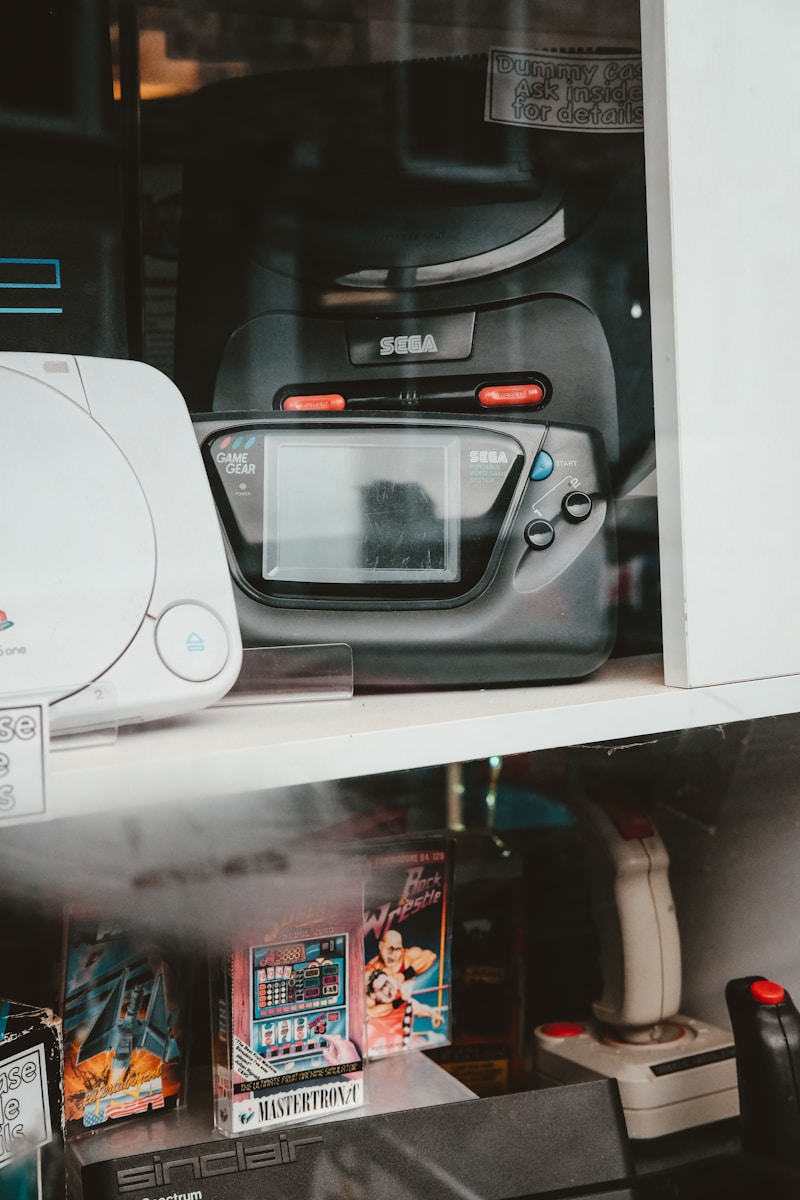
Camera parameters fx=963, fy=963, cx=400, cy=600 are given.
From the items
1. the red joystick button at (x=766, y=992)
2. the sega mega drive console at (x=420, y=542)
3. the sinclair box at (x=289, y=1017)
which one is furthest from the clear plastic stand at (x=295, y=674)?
the red joystick button at (x=766, y=992)

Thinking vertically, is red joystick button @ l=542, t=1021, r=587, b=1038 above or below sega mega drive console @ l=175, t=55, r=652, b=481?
below

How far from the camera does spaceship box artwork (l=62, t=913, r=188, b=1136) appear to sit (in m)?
0.63

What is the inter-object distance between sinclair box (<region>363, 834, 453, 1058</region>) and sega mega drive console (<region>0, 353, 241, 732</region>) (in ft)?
0.88

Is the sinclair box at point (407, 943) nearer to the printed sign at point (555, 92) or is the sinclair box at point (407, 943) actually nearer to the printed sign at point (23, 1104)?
the printed sign at point (23, 1104)

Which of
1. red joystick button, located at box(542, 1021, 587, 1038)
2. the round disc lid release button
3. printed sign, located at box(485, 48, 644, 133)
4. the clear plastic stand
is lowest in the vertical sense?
red joystick button, located at box(542, 1021, 587, 1038)

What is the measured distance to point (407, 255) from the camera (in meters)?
0.76

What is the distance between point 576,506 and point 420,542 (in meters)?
0.11

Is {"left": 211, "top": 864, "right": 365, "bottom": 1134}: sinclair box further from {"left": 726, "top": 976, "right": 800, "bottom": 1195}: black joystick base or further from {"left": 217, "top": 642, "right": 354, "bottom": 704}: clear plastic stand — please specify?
{"left": 726, "top": 976, "right": 800, "bottom": 1195}: black joystick base

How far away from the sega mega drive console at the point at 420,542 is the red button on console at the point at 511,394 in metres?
0.06

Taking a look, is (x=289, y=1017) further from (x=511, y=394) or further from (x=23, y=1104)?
(x=511, y=394)

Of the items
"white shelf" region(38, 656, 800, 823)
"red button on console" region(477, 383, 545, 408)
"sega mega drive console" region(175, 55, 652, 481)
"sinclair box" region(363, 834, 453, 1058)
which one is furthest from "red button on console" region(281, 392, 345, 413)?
"sinclair box" region(363, 834, 453, 1058)

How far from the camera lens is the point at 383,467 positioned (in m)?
0.67

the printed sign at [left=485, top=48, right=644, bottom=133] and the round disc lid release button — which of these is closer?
the round disc lid release button

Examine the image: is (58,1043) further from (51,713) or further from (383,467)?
(383,467)
